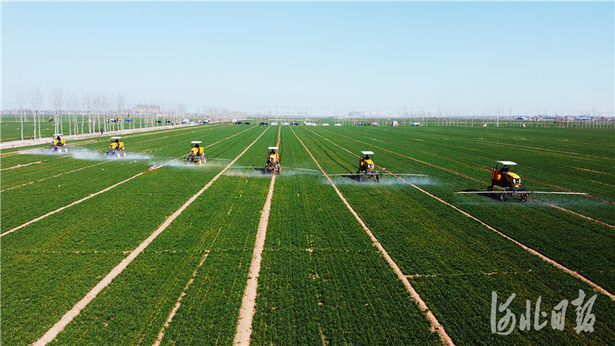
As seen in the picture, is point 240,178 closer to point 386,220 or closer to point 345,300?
point 386,220

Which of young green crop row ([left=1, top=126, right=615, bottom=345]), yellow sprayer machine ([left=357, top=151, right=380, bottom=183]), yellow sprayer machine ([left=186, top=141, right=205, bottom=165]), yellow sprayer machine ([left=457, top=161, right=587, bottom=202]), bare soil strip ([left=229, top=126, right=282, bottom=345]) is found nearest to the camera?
bare soil strip ([left=229, top=126, right=282, bottom=345])

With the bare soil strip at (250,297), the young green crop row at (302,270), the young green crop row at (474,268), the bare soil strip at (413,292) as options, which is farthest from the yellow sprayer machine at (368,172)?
the bare soil strip at (250,297)

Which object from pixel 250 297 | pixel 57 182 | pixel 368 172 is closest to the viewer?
pixel 250 297

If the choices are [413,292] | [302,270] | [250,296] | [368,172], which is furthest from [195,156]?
[413,292]

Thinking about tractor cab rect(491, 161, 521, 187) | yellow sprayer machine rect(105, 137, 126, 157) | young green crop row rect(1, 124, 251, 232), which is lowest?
young green crop row rect(1, 124, 251, 232)

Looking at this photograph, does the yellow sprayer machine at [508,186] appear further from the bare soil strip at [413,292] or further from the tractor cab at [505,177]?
the bare soil strip at [413,292]

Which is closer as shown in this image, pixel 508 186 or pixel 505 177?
pixel 508 186

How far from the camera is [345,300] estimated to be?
30.1 feet

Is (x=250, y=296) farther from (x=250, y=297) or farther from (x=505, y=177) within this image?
(x=505, y=177)

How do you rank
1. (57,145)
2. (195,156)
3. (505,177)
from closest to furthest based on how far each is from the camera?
(505,177)
(195,156)
(57,145)

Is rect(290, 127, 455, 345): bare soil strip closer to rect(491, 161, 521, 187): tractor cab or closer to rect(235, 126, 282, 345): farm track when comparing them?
rect(235, 126, 282, 345): farm track

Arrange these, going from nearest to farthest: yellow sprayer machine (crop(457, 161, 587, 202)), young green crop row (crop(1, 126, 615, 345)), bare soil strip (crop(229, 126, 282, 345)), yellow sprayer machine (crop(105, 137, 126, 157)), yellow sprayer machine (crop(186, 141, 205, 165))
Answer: bare soil strip (crop(229, 126, 282, 345)), young green crop row (crop(1, 126, 615, 345)), yellow sprayer machine (crop(457, 161, 587, 202)), yellow sprayer machine (crop(186, 141, 205, 165)), yellow sprayer machine (crop(105, 137, 126, 157))

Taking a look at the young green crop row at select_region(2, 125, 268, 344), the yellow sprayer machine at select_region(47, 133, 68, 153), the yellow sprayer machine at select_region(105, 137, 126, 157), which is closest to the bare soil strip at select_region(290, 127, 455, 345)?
the young green crop row at select_region(2, 125, 268, 344)

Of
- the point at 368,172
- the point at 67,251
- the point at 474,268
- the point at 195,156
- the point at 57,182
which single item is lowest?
the point at 474,268
